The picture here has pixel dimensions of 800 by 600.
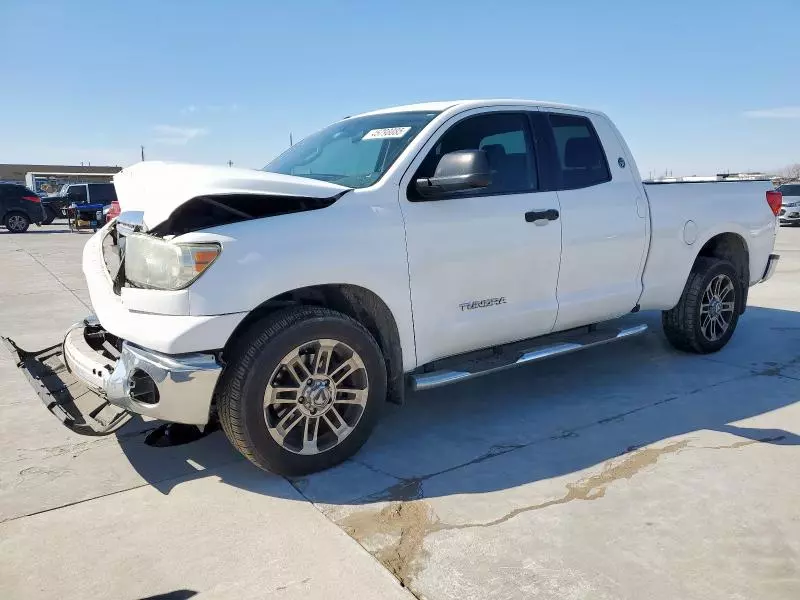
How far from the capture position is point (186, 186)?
3.10 metres

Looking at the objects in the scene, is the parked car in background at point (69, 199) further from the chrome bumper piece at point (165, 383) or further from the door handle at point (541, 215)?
the chrome bumper piece at point (165, 383)

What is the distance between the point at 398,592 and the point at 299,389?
3.80ft

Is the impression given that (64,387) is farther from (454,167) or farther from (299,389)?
(454,167)

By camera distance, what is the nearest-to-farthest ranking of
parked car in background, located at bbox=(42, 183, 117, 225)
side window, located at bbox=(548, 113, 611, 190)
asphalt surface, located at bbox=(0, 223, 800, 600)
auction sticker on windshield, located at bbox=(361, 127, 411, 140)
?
asphalt surface, located at bbox=(0, 223, 800, 600)
auction sticker on windshield, located at bbox=(361, 127, 411, 140)
side window, located at bbox=(548, 113, 611, 190)
parked car in background, located at bbox=(42, 183, 117, 225)

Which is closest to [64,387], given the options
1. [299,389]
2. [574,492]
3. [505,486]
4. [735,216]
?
[299,389]

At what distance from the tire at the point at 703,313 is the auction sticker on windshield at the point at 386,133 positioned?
2805 mm

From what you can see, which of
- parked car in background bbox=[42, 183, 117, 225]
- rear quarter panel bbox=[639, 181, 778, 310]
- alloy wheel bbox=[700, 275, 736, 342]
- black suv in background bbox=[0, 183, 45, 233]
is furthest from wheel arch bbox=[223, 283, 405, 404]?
parked car in background bbox=[42, 183, 117, 225]

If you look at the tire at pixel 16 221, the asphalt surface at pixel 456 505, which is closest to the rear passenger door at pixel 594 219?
the asphalt surface at pixel 456 505

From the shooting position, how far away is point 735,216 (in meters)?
5.57

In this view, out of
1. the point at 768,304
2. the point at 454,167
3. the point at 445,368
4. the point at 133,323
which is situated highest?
the point at 454,167

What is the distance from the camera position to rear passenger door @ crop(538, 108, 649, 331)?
4.39 meters

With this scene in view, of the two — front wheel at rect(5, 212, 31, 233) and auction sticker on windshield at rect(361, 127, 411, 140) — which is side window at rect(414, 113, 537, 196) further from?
front wheel at rect(5, 212, 31, 233)

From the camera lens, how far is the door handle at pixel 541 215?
4105 millimetres

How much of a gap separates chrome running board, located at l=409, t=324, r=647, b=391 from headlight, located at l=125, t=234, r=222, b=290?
1.34m
